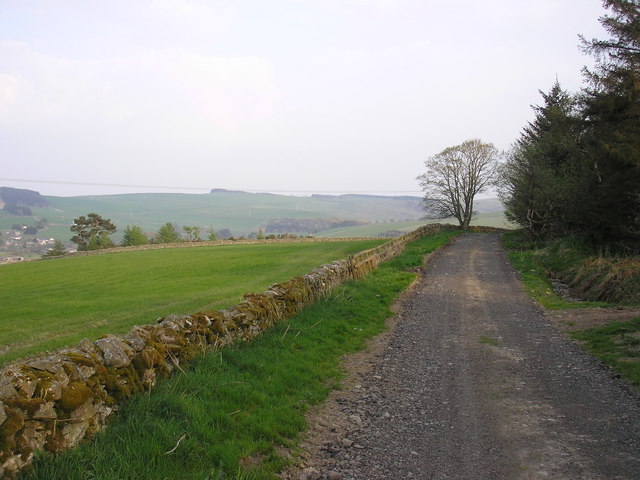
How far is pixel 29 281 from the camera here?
31.1 m

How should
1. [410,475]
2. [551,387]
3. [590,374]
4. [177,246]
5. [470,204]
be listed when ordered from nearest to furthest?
[410,475], [551,387], [590,374], [470,204], [177,246]

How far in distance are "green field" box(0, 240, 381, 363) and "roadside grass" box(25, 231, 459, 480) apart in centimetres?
772

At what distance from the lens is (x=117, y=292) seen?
2411 centimetres

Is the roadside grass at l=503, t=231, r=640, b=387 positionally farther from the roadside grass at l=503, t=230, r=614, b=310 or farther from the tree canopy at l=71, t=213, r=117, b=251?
the tree canopy at l=71, t=213, r=117, b=251

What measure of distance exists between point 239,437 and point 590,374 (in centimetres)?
597

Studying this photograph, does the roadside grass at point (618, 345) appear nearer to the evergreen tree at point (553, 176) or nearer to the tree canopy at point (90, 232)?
the evergreen tree at point (553, 176)

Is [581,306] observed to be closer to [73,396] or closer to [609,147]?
[609,147]

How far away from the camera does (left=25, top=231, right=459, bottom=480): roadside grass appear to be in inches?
165

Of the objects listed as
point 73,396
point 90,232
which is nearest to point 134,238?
point 90,232

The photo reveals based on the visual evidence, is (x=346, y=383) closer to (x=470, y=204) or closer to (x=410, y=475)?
(x=410, y=475)

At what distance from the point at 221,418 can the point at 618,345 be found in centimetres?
776

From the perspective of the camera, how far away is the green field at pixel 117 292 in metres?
14.7

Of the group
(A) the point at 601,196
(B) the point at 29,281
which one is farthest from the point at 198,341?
(B) the point at 29,281

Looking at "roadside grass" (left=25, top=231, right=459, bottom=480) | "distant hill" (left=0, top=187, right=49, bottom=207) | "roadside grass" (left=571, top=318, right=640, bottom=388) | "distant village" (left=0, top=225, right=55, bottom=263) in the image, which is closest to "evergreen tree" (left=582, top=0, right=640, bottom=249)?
"roadside grass" (left=571, top=318, right=640, bottom=388)
